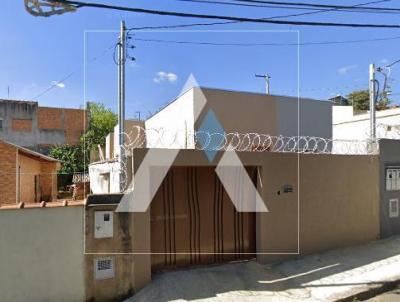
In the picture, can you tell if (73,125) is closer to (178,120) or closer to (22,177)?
(22,177)

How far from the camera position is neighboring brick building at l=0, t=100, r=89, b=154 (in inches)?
1055

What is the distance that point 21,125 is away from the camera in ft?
90.0

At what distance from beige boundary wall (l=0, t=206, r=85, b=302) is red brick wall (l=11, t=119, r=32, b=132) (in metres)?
25.4

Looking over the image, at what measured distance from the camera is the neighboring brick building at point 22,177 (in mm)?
12289

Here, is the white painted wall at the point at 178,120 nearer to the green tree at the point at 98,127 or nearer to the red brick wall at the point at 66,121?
the green tree at the point at 98,127

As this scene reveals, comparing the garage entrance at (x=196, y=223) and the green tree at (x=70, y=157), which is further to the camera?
the green tree at (x=70, y=157)

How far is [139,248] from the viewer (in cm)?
547

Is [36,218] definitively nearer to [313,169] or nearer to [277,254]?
[277,254]

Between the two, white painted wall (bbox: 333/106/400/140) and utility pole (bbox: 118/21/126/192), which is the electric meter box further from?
white painted wall (bbox: 333/106/400/140)

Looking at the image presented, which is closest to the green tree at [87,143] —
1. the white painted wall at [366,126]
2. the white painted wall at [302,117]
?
the white painted wall at [302,117]

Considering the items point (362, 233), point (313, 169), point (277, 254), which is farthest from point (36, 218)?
point (362, 233)

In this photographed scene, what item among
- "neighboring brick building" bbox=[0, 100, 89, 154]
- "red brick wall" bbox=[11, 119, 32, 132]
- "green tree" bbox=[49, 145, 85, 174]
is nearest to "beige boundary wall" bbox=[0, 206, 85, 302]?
"green tree" bbox=[49, 145, 85, 174]

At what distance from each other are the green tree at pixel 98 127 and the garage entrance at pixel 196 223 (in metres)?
23.3

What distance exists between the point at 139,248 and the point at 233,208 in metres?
2.18
